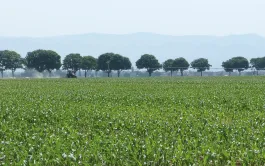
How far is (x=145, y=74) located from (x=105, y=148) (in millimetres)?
159031

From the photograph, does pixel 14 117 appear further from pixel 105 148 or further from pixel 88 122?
pixel 105 148

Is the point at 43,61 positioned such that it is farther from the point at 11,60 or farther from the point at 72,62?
the point at 11,60

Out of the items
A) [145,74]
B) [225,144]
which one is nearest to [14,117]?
[225,144]

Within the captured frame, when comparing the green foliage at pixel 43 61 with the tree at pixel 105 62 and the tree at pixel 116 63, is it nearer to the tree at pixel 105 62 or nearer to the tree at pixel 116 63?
the tree at pixel 105 62

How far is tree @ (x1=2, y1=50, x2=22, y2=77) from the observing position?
6014 inches

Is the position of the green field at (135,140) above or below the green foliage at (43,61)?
below

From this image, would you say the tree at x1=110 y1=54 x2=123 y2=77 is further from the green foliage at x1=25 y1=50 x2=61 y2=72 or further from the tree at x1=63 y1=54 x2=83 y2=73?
the green foliage at x1=25 y1=50 x2=61 y2=72

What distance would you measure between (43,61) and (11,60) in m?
10.8

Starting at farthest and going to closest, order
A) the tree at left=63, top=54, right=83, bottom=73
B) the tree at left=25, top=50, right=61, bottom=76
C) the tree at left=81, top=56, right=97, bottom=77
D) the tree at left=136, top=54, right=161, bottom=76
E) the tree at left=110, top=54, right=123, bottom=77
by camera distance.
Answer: the tree at left=136, top=54, right=161, bottom=76
the tree at left=110, top=54, right=123, bottom=77
the tree at left=63, top=54, right=83, bottom=73
the tree at left=81, top=56, right=97, bottom=77
the tree at left=25, top=50, right=61, bottom=76

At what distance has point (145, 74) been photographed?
6683 inches

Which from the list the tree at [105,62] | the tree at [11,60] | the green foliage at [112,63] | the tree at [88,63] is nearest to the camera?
the tree at [88,63]

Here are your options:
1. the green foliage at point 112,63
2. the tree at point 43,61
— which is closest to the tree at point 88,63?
the green foliage at point 112,63

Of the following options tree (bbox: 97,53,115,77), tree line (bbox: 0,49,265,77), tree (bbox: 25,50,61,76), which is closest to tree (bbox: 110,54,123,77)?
tree line (bbox: 0,49,265,77)

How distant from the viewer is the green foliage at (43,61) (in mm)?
151000
